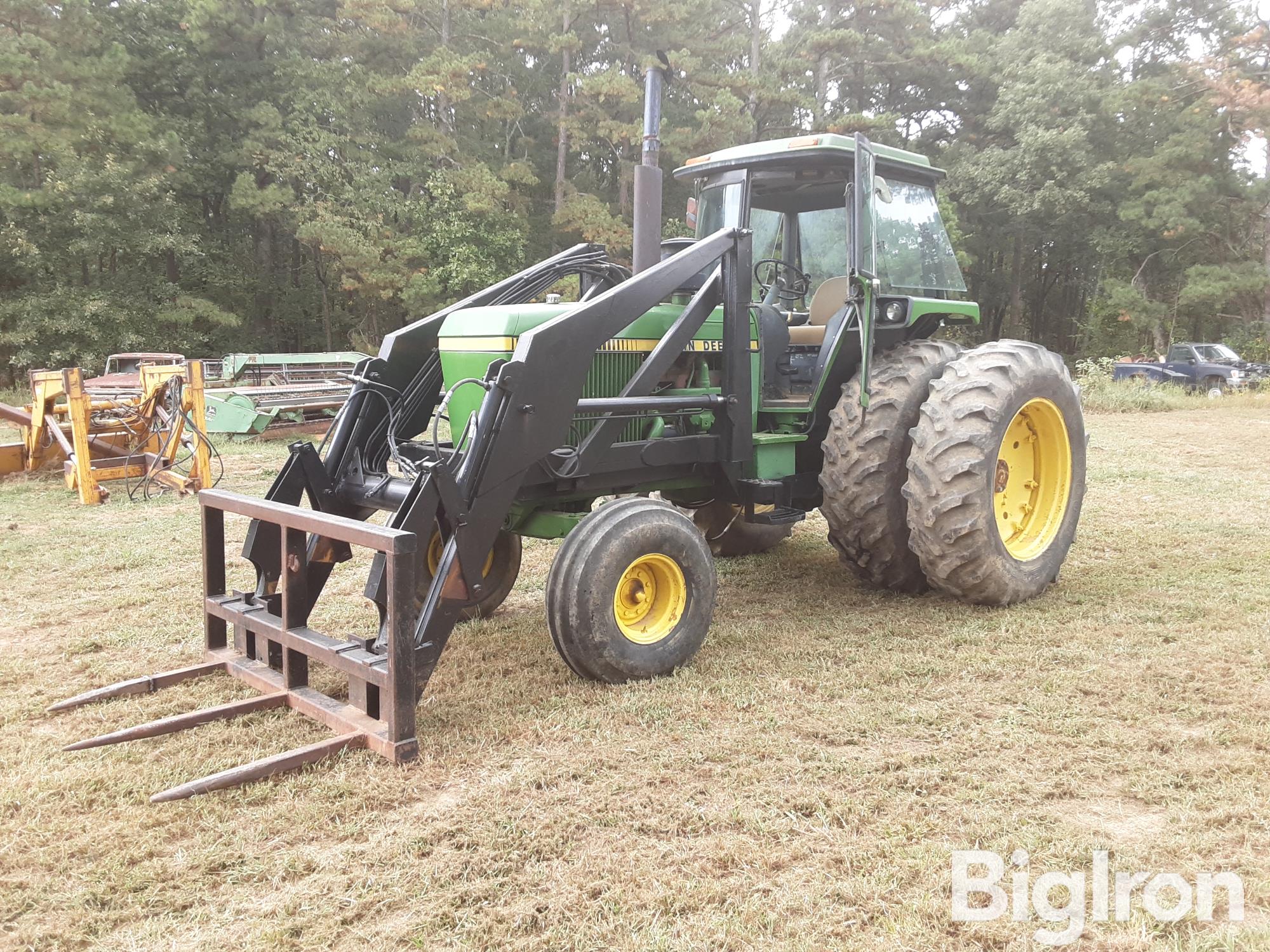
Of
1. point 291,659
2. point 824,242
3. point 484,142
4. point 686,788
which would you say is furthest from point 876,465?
point 484,142

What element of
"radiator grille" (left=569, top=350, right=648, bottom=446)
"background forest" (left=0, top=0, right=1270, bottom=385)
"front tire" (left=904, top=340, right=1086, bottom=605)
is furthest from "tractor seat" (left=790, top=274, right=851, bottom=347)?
"background forest" (left=0, top=0, right=1270, bottom=385)

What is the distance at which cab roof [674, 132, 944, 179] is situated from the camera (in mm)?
4836

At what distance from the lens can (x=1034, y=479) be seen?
17.5 feet

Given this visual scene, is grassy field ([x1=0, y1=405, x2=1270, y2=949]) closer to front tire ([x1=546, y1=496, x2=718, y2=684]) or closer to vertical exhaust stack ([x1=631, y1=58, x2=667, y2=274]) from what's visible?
front tire ([x1=546, y1=496, x2=718, y2=684])

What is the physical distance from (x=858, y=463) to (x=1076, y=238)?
28.8 meters

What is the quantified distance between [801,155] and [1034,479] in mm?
2205

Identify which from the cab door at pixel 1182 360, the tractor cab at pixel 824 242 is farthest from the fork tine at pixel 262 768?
the cab door at pixel 1182 360

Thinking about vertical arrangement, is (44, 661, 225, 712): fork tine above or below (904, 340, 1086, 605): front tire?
below

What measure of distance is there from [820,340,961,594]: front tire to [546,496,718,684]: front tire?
3.35 ft

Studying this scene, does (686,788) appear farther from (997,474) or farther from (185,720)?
(997,474)

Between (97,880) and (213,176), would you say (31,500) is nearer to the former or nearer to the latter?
(97,880)

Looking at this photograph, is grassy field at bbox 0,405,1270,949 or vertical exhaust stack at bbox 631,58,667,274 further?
vertical exhaust stack at bbox 631,58,667,274

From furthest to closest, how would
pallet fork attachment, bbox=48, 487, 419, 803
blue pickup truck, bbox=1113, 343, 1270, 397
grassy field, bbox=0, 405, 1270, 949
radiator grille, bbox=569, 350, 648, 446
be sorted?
blue pickup truck, bbox=1113, 343, 1270, 397
radiator grille, bbox=569, 350, 648, 446
pallet fork attachment, bbox=48, 487, 419, 803
grassy field, bbox=0, 405, 1270, 949

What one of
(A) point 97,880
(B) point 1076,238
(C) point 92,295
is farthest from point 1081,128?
(A) point 97,880
